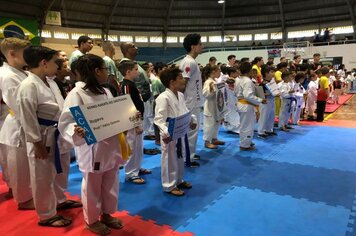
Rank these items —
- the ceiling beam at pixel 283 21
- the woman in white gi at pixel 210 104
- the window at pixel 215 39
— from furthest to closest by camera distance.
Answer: the window at pixel 215 39, the ceiling beam at pixel 283 21, the woman in white gi at pixel 210 104

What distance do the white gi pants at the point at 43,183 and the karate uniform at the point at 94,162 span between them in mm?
437

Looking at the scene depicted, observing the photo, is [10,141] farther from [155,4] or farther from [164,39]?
[164,39]

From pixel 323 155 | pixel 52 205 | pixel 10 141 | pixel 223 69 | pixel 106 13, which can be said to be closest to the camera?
pixel 52 205

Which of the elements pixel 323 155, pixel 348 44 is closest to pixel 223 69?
pixel 323 155

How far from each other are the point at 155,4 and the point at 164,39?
3.82 m

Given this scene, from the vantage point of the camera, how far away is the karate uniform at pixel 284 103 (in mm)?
7406

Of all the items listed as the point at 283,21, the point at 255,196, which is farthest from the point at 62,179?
the point at 283,21

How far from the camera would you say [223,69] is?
8.14 m

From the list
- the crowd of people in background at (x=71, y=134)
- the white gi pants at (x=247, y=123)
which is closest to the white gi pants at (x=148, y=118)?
the crowd of people in background at (x=71, y=134)

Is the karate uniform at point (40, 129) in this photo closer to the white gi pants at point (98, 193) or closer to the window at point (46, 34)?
the white gi pants at point (98, 193)

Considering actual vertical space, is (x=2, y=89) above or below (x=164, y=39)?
below

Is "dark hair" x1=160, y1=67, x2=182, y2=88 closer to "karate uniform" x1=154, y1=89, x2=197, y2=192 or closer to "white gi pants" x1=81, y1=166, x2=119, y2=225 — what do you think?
"karate uniform" x1=154, y1=89, x2=197, y2=192

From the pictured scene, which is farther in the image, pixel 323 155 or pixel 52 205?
pixel 323 155

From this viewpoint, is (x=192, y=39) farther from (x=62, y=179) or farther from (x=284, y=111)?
(x=284, y=111)
